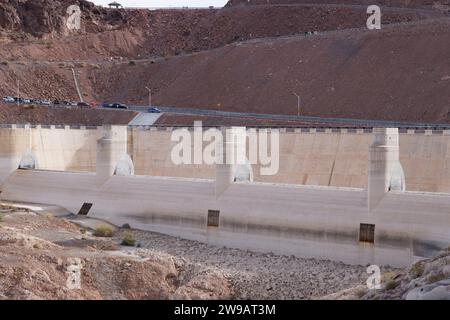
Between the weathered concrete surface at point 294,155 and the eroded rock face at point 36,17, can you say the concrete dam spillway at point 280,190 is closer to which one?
the weathered concrete surface at point 294,155

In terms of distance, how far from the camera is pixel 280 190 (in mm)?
44969

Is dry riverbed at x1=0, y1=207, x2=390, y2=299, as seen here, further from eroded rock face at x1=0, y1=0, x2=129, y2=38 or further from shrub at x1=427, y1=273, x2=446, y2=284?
eroded rock face at x1=0, y1=0, x2=129, y2=38

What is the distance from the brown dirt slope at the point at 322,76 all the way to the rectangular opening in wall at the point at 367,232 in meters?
41.0

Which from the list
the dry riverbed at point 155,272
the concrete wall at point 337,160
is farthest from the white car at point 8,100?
the dry riverbed at point 155,272

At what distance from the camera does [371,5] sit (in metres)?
129

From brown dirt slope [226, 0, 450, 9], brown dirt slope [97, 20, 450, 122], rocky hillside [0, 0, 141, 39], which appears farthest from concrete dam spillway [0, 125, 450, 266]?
brown dirt slope [226, 0, 450, 9]

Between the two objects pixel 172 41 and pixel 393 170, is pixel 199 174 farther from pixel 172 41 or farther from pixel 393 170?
pixel 172 41

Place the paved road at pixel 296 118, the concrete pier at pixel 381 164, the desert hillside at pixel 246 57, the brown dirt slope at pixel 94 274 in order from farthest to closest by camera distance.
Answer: the desert hillside at pixel 246 57, the paved road at pixel 296 118, the concrete pier at pixel 381 164, the brown dirt slope at pixel 94 274

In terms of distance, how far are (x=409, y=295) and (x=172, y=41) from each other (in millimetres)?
116290

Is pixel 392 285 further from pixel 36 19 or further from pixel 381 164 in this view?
pixel 36 19

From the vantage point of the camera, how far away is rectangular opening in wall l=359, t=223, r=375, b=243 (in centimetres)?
4005

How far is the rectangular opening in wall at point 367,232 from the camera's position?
40053 mm

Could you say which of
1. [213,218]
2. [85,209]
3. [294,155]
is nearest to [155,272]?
[213,218]

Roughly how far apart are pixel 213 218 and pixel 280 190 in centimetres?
434
